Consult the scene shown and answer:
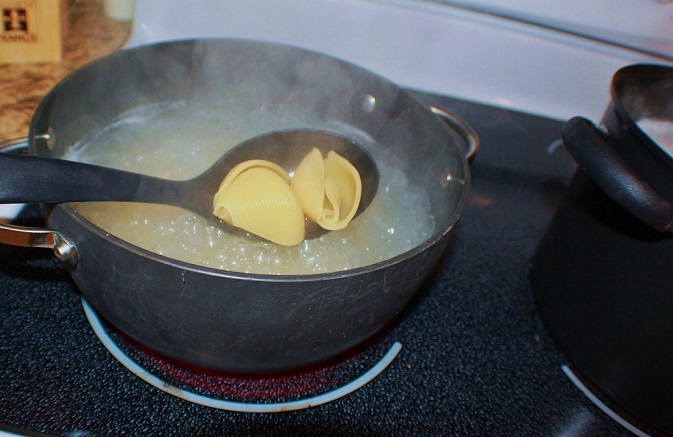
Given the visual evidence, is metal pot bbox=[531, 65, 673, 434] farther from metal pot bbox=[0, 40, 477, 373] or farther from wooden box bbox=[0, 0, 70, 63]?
wooden box bbox=[0, 0, 70, 63]

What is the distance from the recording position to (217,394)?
23.7 inches

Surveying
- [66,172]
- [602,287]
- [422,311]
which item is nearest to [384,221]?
[422,311]

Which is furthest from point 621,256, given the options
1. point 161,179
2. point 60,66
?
point 60,66

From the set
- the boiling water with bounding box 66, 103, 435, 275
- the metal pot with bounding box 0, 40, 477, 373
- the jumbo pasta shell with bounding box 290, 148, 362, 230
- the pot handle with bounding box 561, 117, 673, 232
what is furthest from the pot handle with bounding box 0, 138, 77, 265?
the pot handle with bounding box 561, 117, 673, 232

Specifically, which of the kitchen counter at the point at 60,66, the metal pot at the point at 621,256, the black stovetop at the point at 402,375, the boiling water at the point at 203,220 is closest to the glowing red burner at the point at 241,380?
the black stovetop at the point at 402,375

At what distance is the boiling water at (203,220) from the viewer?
607 mm

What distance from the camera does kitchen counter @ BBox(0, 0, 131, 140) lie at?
2.79 feet

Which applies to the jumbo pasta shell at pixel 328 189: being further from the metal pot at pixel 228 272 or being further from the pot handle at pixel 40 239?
the pot handle at pixel 40 239

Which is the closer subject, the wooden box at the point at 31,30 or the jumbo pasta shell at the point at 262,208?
the jumbo pasta shell at the point at 262,208

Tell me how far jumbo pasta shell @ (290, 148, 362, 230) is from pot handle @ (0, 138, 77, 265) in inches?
10.2

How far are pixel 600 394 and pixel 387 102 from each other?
462mm

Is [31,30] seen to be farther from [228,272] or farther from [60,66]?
[228,272]

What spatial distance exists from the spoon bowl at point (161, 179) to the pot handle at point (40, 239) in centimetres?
3

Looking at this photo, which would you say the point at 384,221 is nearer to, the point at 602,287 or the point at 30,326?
the point at 602,287
